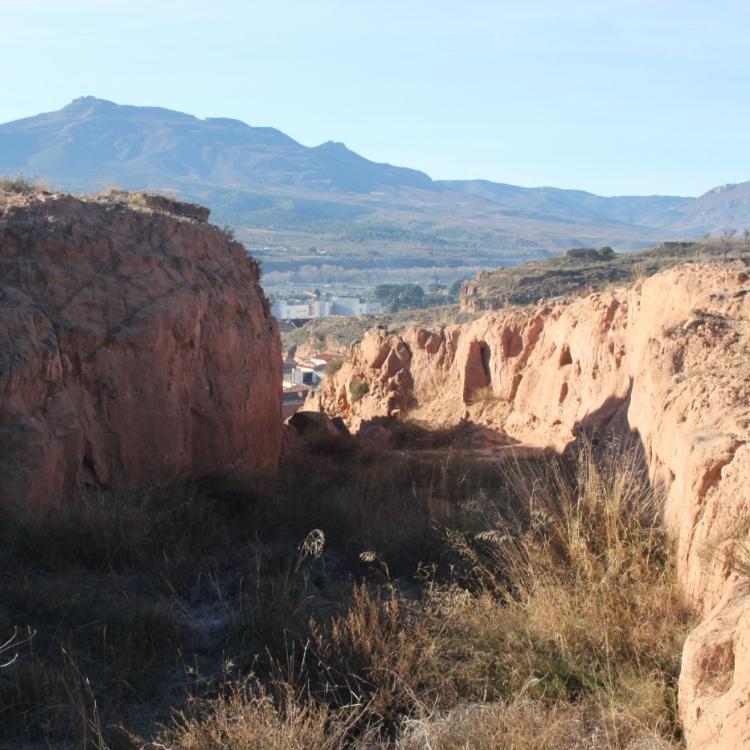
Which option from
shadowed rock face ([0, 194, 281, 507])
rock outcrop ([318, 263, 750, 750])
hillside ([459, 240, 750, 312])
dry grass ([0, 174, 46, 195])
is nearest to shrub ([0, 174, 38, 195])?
dry grass ([0, 174, 46, 195])

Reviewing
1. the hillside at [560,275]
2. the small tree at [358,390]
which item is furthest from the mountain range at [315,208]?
the small tree at [358,390]

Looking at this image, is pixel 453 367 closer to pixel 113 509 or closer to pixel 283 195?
pixel 113 509

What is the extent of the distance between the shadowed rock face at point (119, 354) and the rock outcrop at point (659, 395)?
14.0 ft

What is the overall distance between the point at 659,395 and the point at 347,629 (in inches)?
140

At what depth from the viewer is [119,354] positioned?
909 cm

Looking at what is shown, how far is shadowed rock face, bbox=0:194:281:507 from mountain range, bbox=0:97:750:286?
94.9 metres

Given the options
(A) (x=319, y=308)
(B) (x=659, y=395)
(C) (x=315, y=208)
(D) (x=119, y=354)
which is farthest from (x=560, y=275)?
(C) (x=315, y=208)

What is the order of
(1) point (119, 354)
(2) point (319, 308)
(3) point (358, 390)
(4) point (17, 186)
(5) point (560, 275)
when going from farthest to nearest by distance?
(2) point (319, 308)
(5) point (560, 275)
(3) point (358, 390)
(4) point (17, 186)
(1) point (119, 354)

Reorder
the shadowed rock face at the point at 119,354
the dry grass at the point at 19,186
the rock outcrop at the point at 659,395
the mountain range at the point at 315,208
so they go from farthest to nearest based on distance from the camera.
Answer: the mountain range at the point at 315,208, the dry grass at the point at 19,186, the shadowed rock face at the point at 119,354, the rock outcrop at the point at 659,395

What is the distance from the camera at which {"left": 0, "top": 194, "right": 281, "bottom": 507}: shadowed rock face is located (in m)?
7.95

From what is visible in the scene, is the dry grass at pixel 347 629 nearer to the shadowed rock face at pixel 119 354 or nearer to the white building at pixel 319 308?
the shadowed rock face at pixel 119 354

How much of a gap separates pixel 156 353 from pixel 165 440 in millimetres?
854

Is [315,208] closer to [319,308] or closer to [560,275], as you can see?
[319,308]

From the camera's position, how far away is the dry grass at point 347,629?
448cm
